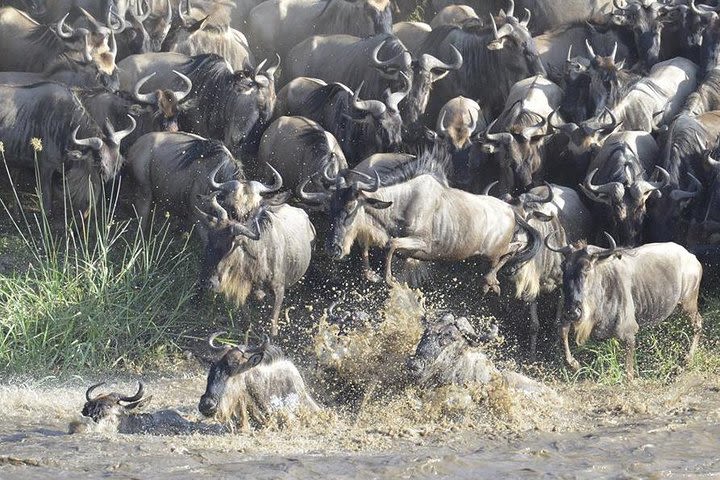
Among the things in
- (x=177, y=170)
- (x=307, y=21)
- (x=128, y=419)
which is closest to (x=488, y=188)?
(x=177, y=170)

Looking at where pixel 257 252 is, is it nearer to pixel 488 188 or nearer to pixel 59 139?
pixel 488 188

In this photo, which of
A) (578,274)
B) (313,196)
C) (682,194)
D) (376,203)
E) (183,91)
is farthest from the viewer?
(183,91)

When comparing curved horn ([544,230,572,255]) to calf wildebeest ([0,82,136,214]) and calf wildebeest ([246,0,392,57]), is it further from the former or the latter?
calf wildebeest ([246,0,392,57])

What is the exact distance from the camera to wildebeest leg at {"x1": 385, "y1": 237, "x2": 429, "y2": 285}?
1193cm

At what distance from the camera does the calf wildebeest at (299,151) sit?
1337 centimetres

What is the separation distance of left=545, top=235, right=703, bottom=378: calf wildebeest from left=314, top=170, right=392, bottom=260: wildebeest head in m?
1.47

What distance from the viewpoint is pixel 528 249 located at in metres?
12.4

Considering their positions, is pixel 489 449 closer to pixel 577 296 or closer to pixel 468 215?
pixel 577 296

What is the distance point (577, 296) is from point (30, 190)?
550 centimetres

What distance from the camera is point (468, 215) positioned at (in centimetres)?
1237

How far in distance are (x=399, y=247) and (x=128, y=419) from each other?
2.77 meters

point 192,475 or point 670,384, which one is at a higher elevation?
point 192,475

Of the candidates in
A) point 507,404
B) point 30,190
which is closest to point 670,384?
point 507,404

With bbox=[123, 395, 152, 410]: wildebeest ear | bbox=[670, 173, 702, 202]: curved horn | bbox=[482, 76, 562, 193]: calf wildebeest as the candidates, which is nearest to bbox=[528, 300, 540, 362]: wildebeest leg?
bbox=[482, 76, 562, 193]: calf wildebeest
